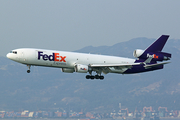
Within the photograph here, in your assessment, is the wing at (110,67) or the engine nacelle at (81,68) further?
the wing at (110,67)

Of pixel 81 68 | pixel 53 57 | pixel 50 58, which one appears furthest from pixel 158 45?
pixel 50 58

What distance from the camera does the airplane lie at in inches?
2813

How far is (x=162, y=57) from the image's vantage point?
80062mm

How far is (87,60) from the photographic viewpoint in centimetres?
7544

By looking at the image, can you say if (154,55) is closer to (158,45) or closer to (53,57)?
(158,45)

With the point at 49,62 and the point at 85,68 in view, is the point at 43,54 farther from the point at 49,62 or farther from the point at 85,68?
the point at 85,68

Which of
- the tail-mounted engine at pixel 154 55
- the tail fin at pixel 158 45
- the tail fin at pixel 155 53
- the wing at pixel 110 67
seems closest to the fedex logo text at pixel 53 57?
the wing at pixel 110 67

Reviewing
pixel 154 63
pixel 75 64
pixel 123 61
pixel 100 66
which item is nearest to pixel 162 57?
pixel 154 63

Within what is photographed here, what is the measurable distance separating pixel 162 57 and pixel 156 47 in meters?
3.26

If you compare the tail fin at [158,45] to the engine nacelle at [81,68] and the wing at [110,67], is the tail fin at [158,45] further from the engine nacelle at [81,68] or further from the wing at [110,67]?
the engine nacelle at [81,68]

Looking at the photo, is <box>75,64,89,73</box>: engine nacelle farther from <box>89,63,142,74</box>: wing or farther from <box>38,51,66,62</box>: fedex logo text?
<box>38,51,66,62</box>: fedex logo text

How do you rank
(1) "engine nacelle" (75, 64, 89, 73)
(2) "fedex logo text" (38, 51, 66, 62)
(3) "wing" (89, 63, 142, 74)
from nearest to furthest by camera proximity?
1. (2) "fedex logo text" (38, 51, 66, 62)
2. (1) "engine nacelle" (75, 64, 89, 73)
3. (3) "wing" (89, 63, 142, 74)

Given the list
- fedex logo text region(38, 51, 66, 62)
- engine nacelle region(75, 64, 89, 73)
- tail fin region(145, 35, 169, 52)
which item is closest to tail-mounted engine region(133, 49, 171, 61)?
tail fin region(145, 35, 169, 52)

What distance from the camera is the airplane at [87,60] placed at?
71.4 m
